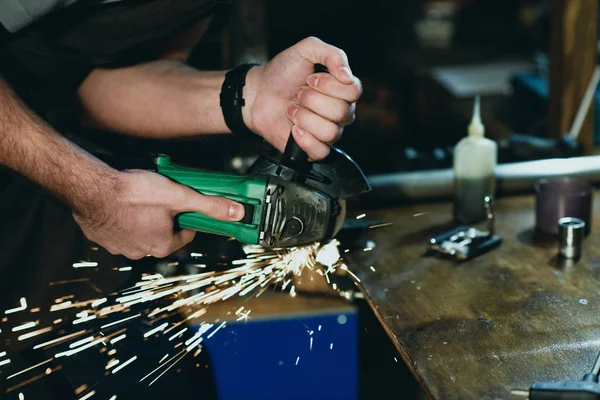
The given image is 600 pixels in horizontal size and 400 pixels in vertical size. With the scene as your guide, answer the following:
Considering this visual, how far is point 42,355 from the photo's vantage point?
1.63m

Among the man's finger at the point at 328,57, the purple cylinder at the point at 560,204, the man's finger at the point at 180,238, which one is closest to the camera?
the man's finger at the point at 328,57

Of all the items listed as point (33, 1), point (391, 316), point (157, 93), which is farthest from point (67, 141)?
point (391, 316)

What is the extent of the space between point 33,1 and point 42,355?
2.75ft

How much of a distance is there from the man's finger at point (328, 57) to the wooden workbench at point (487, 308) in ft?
1.62

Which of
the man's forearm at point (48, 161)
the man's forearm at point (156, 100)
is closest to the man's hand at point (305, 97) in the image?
the man's forearm at point (156, 100)

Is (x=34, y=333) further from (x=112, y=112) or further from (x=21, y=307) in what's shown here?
(x=112, y=112)

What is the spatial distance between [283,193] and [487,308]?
0.49m

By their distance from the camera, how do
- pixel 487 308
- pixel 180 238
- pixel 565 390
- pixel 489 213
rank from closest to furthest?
pixel 565 390, pixel 487 308, pixel 180 238, pixel 489 213

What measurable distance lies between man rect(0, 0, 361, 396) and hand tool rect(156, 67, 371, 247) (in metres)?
0.03

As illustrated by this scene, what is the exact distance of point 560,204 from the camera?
1.77m

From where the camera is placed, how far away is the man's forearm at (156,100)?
6.02 feet

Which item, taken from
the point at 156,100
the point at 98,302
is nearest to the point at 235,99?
the point at 156,100

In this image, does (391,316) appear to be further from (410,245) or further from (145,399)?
(145,399)

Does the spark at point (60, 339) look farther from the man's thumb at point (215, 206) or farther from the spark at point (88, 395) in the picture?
the man's thumb at point (215, 206)
